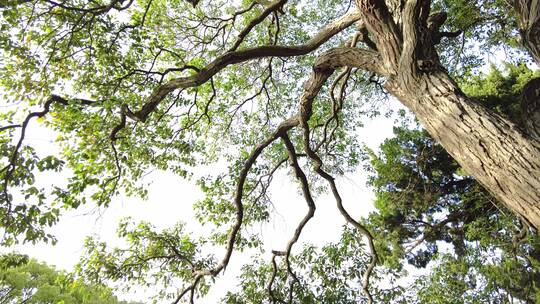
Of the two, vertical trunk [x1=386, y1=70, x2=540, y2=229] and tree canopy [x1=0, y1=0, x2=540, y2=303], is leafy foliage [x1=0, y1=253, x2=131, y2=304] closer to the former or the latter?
tree canopy [x1=0, y1=0, x2=540, y2=303]

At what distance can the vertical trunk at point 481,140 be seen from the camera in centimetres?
191

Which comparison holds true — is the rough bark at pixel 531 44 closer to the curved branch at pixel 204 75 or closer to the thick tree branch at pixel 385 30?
the thick tree branch at pixel 385 30

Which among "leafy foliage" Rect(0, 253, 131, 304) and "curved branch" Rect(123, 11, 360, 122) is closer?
"curved branch" Rect(123, 11, 360, 122)

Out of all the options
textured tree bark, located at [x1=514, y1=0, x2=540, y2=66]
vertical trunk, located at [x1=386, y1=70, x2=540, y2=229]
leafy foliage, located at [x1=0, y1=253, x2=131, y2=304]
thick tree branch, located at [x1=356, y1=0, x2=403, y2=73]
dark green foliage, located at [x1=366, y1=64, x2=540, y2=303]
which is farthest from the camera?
leafy foliage, located at [x1=0, y1=253, x2=131, y2=304]

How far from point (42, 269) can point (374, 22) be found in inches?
997

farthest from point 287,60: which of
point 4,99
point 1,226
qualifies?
point 1,226

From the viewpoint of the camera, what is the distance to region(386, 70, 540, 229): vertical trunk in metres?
1.91

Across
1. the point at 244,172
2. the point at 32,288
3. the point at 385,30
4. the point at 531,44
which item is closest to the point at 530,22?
the point at 531,44

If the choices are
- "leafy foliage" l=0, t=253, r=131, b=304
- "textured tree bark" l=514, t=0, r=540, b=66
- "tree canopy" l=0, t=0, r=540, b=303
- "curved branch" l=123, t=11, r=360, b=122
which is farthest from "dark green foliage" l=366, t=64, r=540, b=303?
"leafy foliage" l=0, t=253, r=131, b=304

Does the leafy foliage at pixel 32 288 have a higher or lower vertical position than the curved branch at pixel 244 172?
higher

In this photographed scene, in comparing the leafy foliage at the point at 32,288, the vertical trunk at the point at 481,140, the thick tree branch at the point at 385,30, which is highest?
the leafy foliage at the point at 32,288

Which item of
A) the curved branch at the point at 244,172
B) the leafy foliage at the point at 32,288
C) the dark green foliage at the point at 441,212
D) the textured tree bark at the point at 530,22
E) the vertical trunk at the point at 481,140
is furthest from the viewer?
the leafy foliage at the point at 32,288

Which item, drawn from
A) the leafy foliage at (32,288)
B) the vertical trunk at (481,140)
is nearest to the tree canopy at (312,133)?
the vertical trunk at (481,140)

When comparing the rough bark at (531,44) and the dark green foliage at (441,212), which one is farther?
the dark green foliage at (441,212)
